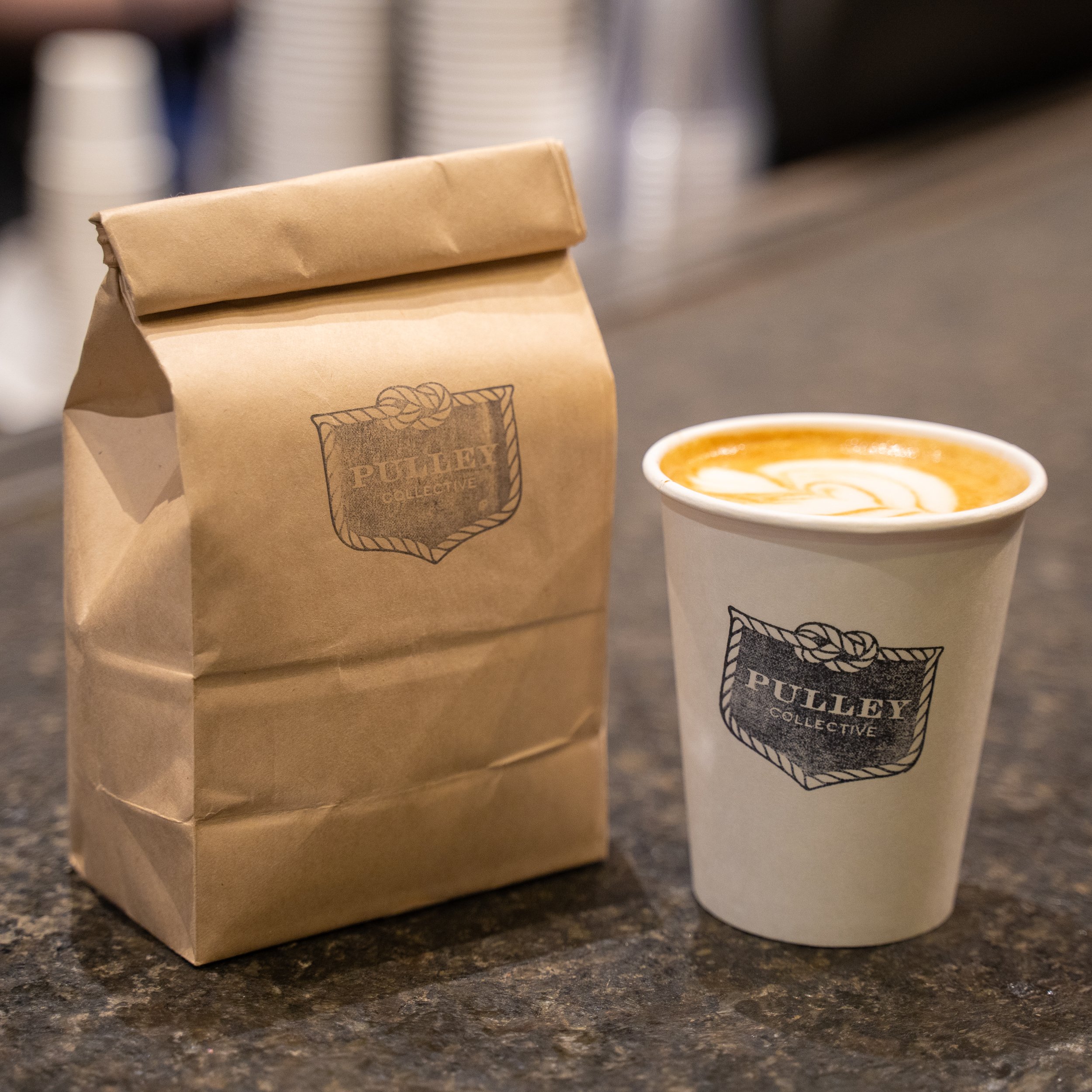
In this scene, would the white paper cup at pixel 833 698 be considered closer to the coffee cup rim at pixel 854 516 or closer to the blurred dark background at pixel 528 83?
the coffee cup rim at pixel 854 516

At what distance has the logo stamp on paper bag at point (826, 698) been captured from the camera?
606mm

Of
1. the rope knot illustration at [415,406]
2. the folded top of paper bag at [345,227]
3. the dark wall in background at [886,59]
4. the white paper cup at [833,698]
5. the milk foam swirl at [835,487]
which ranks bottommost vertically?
the white paper cup at [833,698]

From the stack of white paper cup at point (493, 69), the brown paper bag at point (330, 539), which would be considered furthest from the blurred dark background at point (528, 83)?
the brown paper bag at point (330, 539)

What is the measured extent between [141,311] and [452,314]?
0.51ft

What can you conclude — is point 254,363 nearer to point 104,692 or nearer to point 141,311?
point 141,311

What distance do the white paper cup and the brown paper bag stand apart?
0.28ft

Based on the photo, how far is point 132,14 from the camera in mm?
3295

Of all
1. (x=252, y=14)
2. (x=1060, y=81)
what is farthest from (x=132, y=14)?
(x=1060, y=81)

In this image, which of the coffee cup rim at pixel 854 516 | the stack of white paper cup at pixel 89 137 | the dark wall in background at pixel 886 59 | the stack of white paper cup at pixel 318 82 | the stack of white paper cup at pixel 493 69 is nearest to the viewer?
the coffee cup rim at pixel 854 516

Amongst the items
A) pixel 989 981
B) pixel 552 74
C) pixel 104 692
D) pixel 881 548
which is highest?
pixel 552 74

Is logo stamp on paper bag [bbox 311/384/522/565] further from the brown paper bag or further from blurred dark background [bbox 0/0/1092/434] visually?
blurred dark background [bbox 0/0/1092/434]

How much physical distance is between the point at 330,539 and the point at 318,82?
2.69 metres

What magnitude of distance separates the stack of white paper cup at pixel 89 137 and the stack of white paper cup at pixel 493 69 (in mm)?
944

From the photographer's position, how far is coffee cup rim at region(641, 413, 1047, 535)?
0.57 meters
